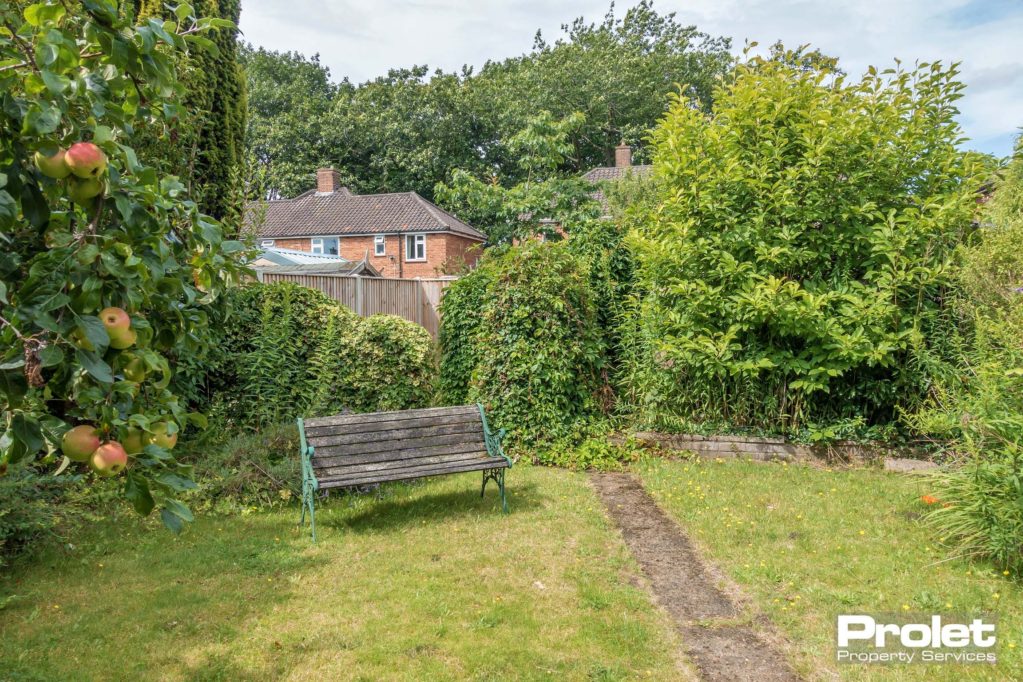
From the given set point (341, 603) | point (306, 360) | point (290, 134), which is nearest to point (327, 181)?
point (290, 134)

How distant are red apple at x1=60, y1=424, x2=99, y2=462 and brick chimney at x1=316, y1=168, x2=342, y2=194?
35.2 metres

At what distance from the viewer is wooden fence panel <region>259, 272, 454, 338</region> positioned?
12.6 metres

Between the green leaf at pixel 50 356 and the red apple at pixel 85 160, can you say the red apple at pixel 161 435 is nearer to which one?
the green leaf at pixel 50 356

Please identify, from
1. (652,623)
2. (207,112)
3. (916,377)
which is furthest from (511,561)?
(207,112)

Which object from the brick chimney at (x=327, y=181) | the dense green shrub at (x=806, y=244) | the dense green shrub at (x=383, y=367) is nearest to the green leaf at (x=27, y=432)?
the dense green shrub at (x=383, y=367)

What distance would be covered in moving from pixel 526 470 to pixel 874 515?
11.5 ft

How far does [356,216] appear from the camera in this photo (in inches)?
1298

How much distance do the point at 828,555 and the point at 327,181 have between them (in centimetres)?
3368

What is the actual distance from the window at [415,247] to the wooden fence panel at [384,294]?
54.8ft

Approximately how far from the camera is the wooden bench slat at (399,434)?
592 centimetres

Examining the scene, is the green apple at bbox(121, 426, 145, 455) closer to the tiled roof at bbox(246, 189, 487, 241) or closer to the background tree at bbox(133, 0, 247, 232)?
the background tree at bbox(133, 0, 247, 232)

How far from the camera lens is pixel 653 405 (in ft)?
27.3

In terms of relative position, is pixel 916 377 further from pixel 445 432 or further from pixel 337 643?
pixel 337 643

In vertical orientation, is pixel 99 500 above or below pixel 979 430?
below
